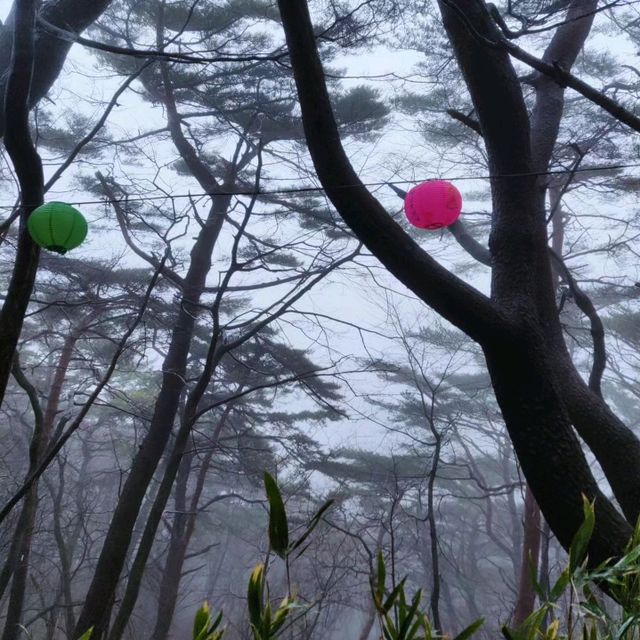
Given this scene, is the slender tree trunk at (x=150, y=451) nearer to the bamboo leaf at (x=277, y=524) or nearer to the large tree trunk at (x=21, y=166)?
the large tree trunk at (x=21, y=166)

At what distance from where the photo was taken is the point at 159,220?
18.1ft

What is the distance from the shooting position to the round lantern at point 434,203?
1.93 m

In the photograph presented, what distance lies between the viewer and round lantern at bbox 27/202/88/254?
1709 millimetres

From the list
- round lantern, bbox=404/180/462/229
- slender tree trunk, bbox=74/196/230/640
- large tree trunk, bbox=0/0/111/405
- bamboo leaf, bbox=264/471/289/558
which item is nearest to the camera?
bamboo leaf, bbox=264/471/289/558

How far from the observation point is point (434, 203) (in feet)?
6.32

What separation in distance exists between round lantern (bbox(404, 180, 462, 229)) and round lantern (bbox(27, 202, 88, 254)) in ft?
3.38

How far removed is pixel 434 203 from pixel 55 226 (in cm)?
112

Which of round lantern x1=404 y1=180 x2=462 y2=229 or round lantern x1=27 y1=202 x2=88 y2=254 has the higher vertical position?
round lantern x1=404 y1=180 x2=462 y2=229

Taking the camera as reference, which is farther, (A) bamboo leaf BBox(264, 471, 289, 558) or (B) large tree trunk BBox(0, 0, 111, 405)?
(B) large tree trunk BBox(0, 0, 111, 405)

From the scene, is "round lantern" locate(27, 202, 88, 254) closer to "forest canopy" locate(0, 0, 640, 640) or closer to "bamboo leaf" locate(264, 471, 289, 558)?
"forest canopy" locate(0, 0, 640, 640)

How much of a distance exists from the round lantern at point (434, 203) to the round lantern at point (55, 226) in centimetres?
103

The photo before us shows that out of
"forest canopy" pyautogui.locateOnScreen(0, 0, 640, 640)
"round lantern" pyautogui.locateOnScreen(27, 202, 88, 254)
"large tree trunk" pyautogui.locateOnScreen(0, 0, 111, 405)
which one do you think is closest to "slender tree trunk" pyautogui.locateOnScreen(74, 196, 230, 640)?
"forest canopy" pyautogui.locateOnScreen(0, 0, 640, 640)

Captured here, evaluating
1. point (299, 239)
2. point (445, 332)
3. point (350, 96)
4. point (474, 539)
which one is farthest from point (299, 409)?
point (474, 539)

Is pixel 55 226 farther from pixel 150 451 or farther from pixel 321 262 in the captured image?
pixel 150 451
